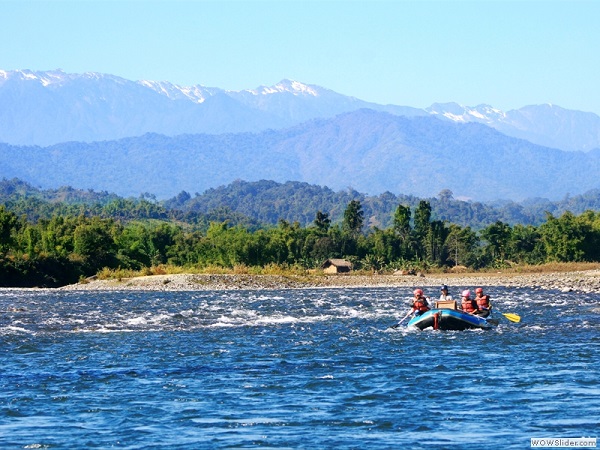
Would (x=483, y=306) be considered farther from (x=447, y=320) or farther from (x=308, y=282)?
(x=308, y=282)

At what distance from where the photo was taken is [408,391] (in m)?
30.3

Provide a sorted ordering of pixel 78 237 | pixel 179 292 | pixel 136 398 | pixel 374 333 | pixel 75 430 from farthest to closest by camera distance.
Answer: pixel 78 237 → pixel 179 292 → pixel 374 333 → pixel 136 398 → pixel 75 430

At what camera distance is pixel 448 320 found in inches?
1906

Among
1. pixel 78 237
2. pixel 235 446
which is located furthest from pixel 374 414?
pixel 78 237

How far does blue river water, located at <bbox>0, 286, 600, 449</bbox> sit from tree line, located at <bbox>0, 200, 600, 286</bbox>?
65.4 m

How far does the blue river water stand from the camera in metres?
24.7

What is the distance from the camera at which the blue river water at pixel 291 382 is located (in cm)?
2473

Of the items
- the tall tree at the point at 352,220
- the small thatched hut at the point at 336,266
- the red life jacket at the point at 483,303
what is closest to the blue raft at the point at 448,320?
the red life jacket at the point at 483,303

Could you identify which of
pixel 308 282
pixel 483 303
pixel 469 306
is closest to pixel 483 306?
pixel 483 303

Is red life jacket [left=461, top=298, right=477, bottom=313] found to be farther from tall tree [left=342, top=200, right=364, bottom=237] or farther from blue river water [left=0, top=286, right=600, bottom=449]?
tall tree [left=342, top=200, right=364, bottom=237]

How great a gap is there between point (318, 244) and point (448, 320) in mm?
104696

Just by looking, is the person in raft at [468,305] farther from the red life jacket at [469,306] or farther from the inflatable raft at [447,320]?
the inflatable raft at [447,320]

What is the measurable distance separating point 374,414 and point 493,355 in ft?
42.2

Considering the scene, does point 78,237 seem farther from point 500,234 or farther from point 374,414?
point 374,414
